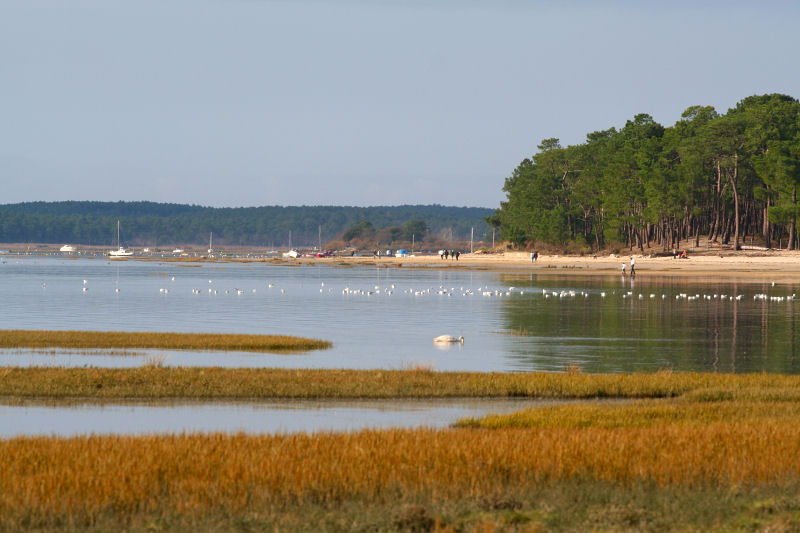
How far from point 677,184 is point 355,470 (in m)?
117

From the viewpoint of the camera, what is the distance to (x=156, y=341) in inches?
1549

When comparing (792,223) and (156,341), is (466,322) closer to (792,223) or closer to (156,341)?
(156,341)

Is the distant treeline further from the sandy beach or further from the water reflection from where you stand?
the water reflection

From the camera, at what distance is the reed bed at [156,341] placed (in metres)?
37.8

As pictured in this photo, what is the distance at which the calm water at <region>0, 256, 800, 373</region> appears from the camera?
34688mm

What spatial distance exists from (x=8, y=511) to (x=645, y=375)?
2022 centimetres

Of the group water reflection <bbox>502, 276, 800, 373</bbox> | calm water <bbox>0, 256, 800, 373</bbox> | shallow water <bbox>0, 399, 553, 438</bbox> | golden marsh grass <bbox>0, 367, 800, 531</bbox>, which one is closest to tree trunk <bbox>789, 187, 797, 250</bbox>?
calm water <bbox>0, 256, 800, 373</bbox>

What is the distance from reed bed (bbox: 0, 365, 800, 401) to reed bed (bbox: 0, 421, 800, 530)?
781 cm

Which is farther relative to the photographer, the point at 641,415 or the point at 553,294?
the point at 553,294

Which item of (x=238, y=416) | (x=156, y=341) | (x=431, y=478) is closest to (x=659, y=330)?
(x=156, y=341)

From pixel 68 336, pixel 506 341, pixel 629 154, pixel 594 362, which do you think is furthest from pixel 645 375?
pixel 629 154

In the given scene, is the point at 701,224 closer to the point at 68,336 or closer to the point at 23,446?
the point at 68,336

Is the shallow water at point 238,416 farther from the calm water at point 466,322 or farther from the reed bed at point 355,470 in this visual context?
the calm water at point 466,322

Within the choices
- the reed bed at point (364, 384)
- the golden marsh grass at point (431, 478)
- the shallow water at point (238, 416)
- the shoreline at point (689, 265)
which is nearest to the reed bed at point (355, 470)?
the golden marsh grass at point (431, 478)
